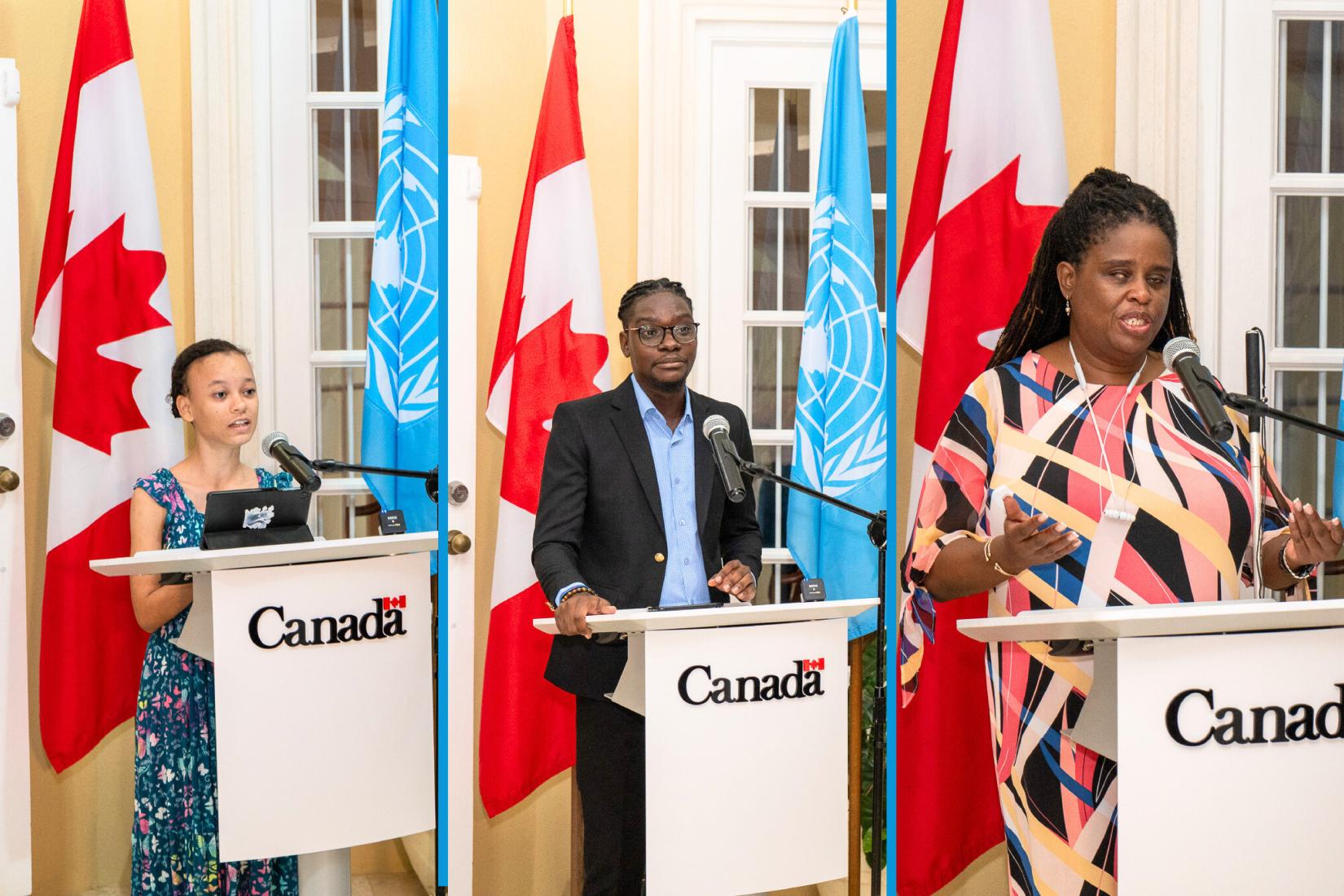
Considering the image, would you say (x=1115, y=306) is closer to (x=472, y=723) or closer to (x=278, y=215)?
(x=472, y=723)

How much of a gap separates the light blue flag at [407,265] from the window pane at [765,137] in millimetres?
994

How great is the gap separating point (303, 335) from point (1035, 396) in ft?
8.52

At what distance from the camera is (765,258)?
3920 millimetres

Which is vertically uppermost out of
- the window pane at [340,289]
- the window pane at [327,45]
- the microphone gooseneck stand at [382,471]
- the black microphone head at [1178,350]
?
the window pane at [327,45]

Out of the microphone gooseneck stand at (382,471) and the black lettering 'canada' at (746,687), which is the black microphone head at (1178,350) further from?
the microphone gooseneck stand at (382,471)

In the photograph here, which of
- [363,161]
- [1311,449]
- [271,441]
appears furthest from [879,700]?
[363,161]

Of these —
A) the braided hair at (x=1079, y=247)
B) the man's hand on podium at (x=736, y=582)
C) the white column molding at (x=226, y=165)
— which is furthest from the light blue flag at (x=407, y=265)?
the braided hair at (x=1079, y=247)

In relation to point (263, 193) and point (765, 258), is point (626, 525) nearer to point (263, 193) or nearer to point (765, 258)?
point (765, 258)

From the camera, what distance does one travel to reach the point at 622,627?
225 centimetres

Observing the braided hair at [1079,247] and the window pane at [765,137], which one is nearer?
the braided hair at [1079,247]

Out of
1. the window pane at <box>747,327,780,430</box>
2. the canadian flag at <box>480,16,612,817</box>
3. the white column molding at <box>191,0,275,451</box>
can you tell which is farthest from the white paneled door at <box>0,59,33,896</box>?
the window pane at <box>747,327,780,430</box>

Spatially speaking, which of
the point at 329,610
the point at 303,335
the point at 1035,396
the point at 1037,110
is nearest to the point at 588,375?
the point at 303,335

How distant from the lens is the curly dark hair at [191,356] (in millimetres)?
3416

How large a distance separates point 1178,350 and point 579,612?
1.17 m
